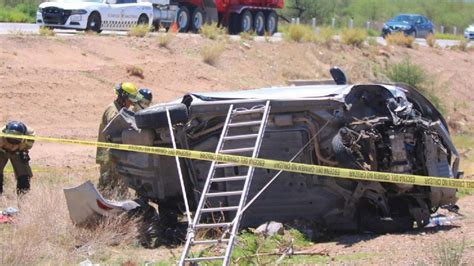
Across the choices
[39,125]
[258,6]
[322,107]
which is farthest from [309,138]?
[258,6]

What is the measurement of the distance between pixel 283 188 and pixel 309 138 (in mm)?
578

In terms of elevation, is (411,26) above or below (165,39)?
below

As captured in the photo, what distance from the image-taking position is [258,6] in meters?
37.1

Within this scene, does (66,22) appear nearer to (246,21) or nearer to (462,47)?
(246,21)

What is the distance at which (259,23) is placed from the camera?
1460 inches

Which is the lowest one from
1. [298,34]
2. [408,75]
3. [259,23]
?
[408,75]

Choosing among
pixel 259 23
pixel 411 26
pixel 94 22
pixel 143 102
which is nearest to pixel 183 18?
pixel 259 23

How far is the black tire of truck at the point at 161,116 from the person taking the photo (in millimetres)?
10258

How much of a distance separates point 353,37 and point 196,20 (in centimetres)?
585

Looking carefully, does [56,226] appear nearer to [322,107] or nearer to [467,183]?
[322,107]

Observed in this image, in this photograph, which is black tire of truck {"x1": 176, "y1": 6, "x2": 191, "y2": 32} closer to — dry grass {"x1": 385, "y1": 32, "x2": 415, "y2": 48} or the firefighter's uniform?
dry grass {"x1": 385, "y1": 32, "x2": 415, "y2": 48}

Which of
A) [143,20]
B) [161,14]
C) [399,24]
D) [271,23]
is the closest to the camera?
[143,20]

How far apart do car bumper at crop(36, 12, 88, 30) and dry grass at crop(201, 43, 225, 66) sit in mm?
3331

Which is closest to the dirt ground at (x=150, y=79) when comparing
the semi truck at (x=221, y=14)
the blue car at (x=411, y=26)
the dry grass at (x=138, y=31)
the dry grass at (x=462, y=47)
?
the dry grass at (x=138, y=31)
